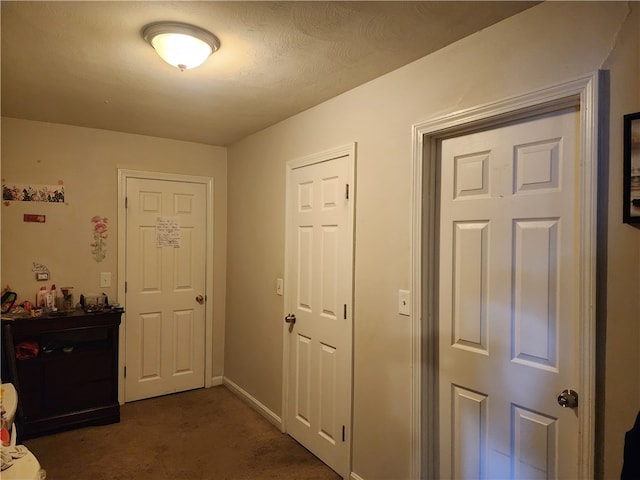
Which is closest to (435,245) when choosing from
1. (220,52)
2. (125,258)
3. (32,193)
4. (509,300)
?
(509,300)

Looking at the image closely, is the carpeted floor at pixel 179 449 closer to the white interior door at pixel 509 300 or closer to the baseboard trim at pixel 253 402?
the baseboard trim at pixel 253 402

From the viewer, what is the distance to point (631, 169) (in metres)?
1.30

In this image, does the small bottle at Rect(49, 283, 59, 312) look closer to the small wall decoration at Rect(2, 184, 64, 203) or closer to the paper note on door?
the small wall decoration at Rect(2, 184, 64, 203)

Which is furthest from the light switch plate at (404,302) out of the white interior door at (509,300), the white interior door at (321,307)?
the white interior door at (321,307)

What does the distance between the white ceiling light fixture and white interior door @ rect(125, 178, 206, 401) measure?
6.88 feet

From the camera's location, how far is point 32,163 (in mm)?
3199

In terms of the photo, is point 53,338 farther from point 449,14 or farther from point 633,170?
point 633,170

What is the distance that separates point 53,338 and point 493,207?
3.36m

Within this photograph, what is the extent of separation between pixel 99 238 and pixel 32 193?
0.59 m

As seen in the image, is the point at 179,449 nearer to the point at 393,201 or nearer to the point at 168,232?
the point at 168,232

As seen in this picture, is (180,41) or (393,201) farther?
(393,201)

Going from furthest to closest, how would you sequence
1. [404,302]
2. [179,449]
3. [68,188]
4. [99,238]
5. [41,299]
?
[99,238]
[68,188]
[41,299]
[179,449]
[404,302]

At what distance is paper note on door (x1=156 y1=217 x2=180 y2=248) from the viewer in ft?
12.2

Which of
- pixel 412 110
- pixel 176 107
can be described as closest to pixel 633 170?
pixel 412 110
